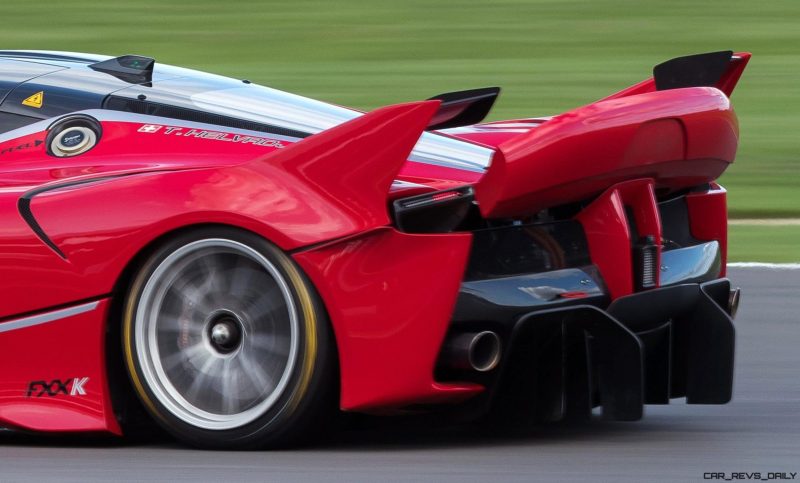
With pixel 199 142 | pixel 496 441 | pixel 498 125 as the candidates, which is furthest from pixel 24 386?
pixel 498 125

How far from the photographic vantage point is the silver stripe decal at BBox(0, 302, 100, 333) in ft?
14.1

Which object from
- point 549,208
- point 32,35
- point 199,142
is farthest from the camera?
point 32,35

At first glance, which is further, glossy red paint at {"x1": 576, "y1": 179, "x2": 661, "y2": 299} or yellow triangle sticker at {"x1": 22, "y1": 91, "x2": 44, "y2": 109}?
yellow triangle sticker at {"x1": 22, "y1": 91, "x2": 44, "y2": 109}

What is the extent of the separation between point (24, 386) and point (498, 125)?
218 cm

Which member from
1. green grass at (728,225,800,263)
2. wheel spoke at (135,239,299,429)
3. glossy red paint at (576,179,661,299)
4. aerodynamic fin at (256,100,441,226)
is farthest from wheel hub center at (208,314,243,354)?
green grass at (728,225,800,263)

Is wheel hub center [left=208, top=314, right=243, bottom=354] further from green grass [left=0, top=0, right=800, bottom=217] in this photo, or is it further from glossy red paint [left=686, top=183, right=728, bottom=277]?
green grass [left=0, top=0, right=800, bottom=217]

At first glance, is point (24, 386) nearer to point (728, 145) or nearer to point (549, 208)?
point (549, 208)

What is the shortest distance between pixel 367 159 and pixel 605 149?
2.17 ft

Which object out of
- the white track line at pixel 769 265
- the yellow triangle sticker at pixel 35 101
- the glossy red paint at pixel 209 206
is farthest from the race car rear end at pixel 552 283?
the white track line at pixel 769 265

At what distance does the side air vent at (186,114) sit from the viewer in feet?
15.7

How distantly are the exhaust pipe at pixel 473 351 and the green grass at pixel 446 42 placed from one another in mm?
8125

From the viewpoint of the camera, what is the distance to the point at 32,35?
1653 cm

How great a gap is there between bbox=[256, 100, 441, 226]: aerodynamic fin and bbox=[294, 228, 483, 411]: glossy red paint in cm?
10

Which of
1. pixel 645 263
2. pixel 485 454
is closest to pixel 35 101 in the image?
pixel 485 454
